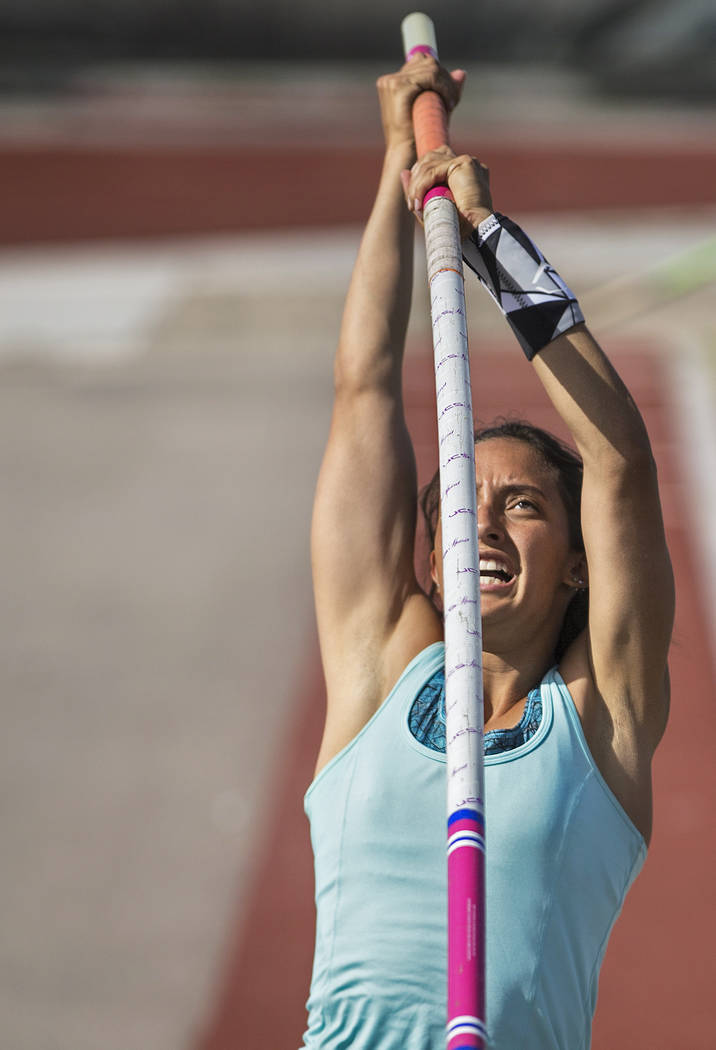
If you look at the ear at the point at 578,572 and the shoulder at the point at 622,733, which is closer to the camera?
the shoulder at the point at 622,733

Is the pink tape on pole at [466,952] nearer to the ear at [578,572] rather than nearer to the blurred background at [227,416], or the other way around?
the ear at [578,572]

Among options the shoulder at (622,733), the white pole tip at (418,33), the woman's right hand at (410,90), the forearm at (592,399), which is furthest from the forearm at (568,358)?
the white pole tip at (418,33)

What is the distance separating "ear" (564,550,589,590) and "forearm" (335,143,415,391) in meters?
0.48

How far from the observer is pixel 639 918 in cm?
393

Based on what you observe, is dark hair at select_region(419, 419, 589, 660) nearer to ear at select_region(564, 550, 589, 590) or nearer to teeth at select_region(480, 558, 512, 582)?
ear at select_region(564, 550, 589, 590)

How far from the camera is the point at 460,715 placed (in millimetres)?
1456

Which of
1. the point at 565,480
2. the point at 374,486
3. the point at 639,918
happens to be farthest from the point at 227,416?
the point at 565,480

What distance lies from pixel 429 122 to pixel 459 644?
1020 mm

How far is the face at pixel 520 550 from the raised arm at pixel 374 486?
0.11m

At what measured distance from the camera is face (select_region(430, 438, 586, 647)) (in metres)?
1.87

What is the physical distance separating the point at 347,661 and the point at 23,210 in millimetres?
9069

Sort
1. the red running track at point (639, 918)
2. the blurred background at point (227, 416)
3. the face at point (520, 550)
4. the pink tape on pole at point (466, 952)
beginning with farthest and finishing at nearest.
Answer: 1. the blurred background at point (227, 416)
2. the red running track at point (639, 918)
3. the face at point (520, 550)
4. the pink tape on pole at point (466, 952)

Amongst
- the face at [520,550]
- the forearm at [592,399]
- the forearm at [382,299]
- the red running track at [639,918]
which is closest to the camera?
the forearm at [592,399]

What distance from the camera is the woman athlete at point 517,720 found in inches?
64.7
